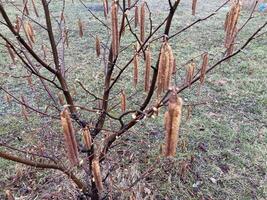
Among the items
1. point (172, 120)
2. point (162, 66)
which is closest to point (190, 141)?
point (162, 66)

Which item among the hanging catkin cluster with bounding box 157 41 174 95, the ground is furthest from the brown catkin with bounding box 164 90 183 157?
the ground

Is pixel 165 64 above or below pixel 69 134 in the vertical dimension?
above

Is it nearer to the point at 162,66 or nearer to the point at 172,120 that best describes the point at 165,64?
the point at 162,66

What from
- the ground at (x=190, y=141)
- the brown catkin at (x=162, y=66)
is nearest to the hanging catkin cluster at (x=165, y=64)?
the brown catkin at (x=162, y=66)

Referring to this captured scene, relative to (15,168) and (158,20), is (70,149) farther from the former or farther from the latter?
(158,20)

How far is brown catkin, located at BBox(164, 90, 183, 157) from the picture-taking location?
759mm

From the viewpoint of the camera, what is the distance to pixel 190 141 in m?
2.99

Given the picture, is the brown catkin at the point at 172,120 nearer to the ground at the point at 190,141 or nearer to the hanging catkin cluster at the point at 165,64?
the hanging catkin cluster at the point at 165,64

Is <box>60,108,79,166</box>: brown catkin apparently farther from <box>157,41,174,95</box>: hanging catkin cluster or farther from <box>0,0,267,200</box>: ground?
<box>0,0,267,200</box>: ground

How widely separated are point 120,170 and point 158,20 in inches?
164

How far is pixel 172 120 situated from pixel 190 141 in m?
2.27

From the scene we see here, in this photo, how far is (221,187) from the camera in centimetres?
254

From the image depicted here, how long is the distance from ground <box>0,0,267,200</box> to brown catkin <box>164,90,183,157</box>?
73 centimetres

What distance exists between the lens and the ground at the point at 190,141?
8.17 feet
